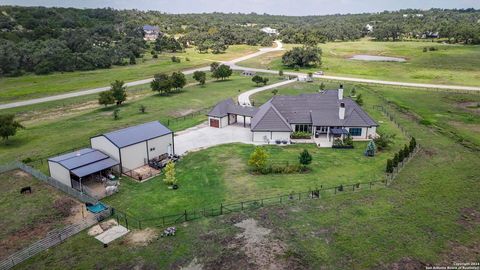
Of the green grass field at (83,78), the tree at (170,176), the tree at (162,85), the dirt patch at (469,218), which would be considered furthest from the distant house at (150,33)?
the dirt patch at (469,218)

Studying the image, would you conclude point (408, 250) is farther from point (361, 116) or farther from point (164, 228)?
point (361, 116)

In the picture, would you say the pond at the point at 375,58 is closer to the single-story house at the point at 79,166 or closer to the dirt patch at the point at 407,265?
the single-story house at the point at 79,166

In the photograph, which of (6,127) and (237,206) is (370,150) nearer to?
(237,206)

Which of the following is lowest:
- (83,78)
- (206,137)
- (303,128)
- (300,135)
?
(206,137)

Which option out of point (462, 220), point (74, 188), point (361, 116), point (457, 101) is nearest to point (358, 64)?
point (457, 101)

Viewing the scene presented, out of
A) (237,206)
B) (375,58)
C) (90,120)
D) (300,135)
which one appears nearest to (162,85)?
(90,120)

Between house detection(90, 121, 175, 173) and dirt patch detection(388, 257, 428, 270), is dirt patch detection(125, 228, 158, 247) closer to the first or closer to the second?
house detection(90, 121, 175, 173)
